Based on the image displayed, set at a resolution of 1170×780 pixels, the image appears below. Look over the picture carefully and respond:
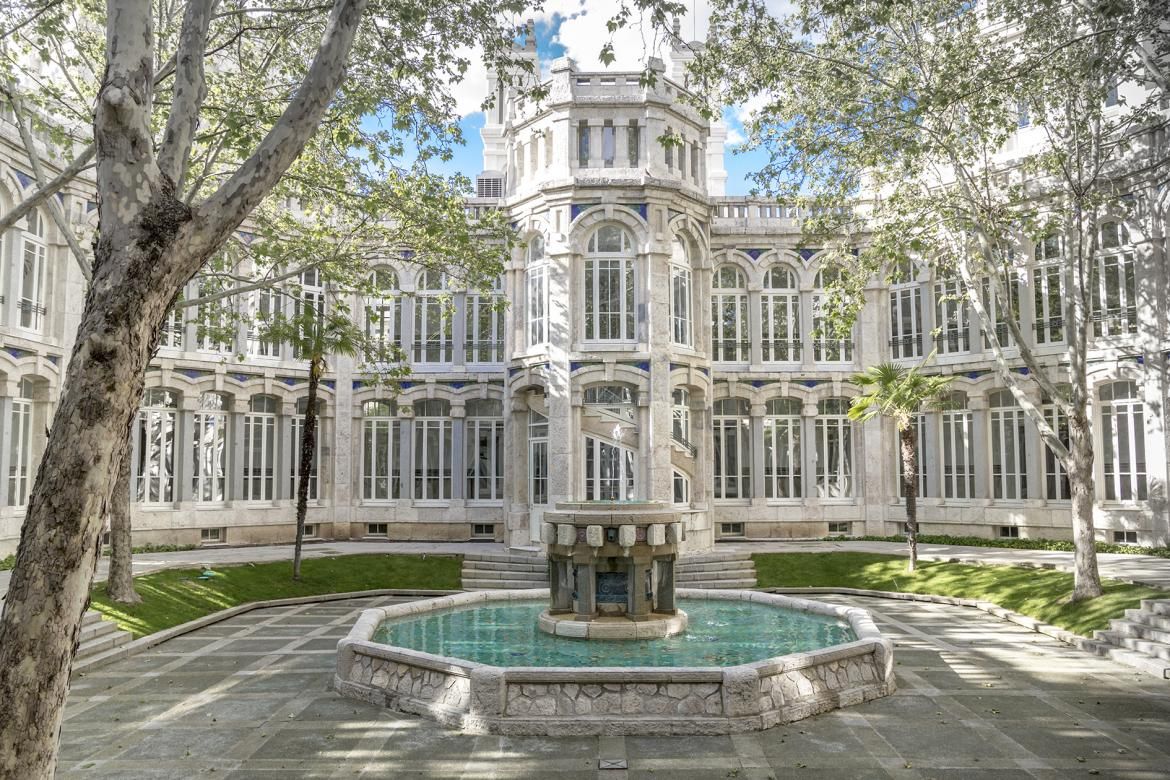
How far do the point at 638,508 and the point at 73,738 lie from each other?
806 centimetres

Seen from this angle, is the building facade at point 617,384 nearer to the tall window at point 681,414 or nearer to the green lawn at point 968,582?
the tall window at point 681,414

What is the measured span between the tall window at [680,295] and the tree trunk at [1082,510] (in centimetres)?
1040

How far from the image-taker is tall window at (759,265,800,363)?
2789cm

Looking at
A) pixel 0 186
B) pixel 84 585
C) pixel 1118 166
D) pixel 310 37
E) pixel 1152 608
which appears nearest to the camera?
pixel 84 585

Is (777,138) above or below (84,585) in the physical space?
above

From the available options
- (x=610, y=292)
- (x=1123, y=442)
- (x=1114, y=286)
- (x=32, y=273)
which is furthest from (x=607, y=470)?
(x=32, y=273)

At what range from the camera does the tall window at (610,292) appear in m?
22.7

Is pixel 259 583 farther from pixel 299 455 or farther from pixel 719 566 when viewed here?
pixel 719 566

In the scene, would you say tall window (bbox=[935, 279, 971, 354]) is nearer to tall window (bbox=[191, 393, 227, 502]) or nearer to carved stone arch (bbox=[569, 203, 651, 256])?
carved stone arch (bbox=[569, 203, 651, 256])

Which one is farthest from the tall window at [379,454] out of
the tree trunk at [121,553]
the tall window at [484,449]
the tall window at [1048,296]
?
the tall window at [1048,296]

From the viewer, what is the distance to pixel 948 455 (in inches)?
1025

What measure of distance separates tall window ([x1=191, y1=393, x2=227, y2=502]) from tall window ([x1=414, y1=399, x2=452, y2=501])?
19.7 ft

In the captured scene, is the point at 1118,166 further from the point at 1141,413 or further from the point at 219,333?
the point at 219,333

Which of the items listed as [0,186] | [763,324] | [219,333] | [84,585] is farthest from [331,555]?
[84,585]
